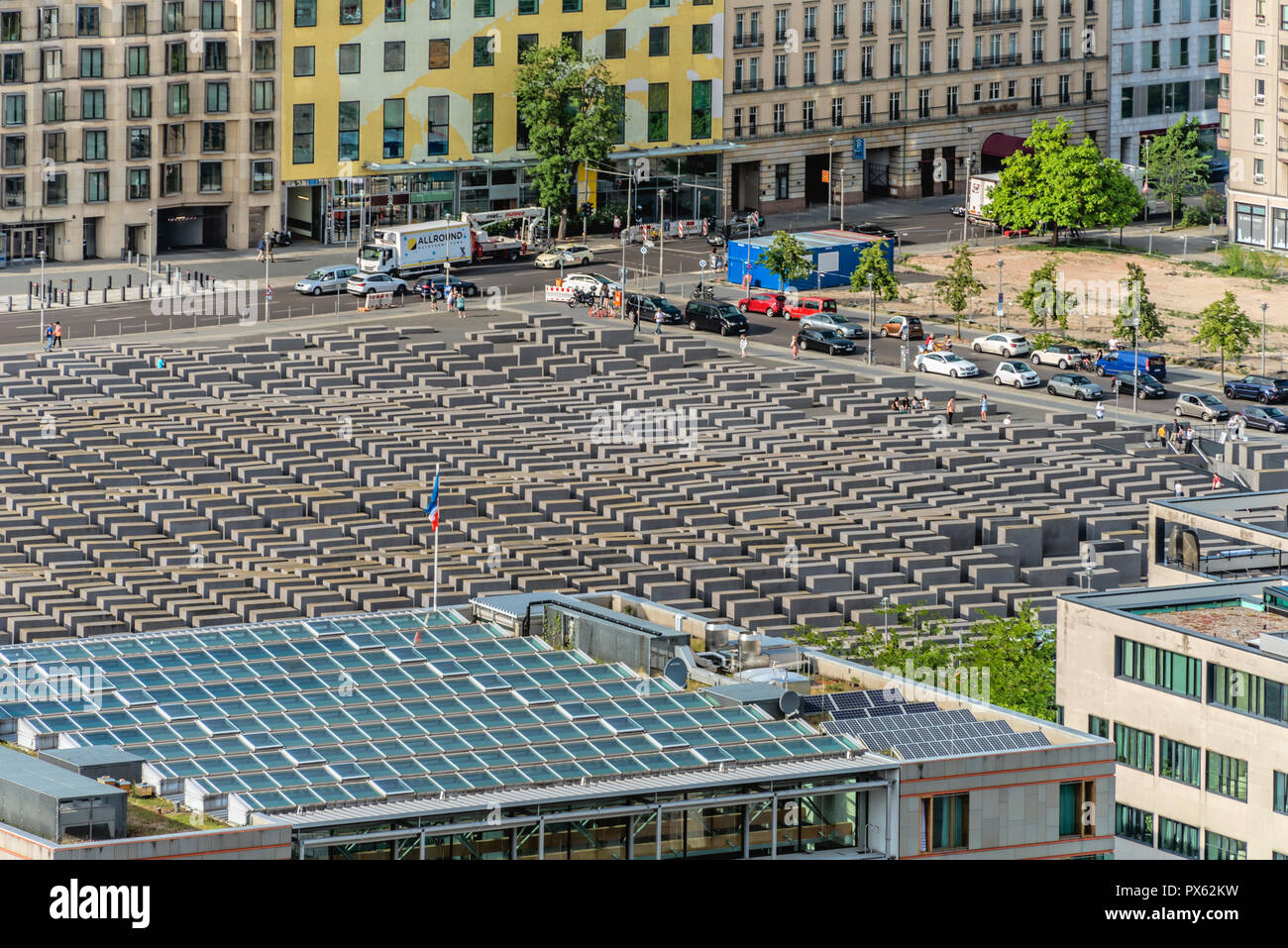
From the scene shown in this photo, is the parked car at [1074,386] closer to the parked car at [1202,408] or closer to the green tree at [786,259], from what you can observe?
the parked car at [1202,408]

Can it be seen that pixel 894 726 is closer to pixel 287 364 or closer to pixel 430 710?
pixel 430 710

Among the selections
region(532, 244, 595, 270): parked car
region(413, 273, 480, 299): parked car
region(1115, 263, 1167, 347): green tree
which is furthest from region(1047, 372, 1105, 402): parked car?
region(532, 244, 595, 270): parked car

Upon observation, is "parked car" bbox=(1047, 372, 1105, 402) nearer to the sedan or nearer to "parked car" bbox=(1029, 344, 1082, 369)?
"parked car" bbox=(1029, 344, 1082, 369)

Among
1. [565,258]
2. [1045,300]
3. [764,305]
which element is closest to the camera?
[1045,300]

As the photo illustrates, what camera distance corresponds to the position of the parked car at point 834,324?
172 metres

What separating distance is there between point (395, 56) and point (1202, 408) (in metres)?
69.3

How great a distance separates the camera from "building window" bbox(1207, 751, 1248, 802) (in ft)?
276

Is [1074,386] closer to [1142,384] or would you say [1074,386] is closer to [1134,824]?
[1142,384]

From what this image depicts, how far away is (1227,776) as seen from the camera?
277ft

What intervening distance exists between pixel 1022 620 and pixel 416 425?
154 ft

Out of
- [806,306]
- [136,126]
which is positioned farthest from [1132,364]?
[136,126]

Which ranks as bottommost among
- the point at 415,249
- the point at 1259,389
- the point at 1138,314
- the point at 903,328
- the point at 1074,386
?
the point at 1259,389

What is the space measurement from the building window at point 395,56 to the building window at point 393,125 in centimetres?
Answer: 228

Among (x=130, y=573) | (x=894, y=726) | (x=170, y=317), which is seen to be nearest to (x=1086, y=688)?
(x=894, y=726)
